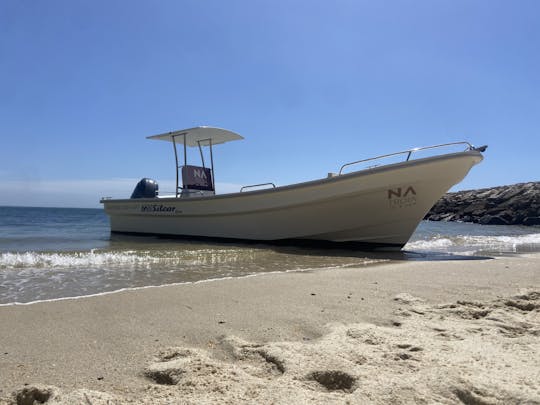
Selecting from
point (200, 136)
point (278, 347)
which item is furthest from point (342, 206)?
point (278, 347)

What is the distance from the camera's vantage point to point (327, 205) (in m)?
9.61

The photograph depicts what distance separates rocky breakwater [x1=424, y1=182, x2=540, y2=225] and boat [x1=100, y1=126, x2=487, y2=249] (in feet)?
83.2

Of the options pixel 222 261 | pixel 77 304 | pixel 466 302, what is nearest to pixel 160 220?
pixel 222 261

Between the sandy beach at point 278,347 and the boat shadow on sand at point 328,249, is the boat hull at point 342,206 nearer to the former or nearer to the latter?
the boat shadow on sand at point 328,249

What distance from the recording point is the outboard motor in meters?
13.6

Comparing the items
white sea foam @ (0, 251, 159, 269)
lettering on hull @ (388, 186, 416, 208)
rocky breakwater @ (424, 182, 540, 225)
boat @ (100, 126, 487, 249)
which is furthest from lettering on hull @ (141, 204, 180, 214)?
rocky breakwater @ (424, 182, 540, 225)

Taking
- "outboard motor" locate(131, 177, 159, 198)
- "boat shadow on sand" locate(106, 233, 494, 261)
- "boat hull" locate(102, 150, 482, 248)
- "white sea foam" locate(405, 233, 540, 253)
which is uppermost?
"outboard motor" locate(131, 177, 159, 198)

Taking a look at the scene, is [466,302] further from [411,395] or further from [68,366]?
[68,366]

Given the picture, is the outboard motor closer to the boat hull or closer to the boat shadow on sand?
the boat hull

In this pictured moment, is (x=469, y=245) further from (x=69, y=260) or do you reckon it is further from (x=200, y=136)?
(x=69, y=260)

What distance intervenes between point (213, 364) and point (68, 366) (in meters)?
0.78

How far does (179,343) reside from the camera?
2.58 m

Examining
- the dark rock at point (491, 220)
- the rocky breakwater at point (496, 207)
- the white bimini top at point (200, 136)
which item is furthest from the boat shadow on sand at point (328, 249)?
the rocky breakwater at point (496, 207)

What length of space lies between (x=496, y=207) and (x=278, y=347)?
1444 inches
